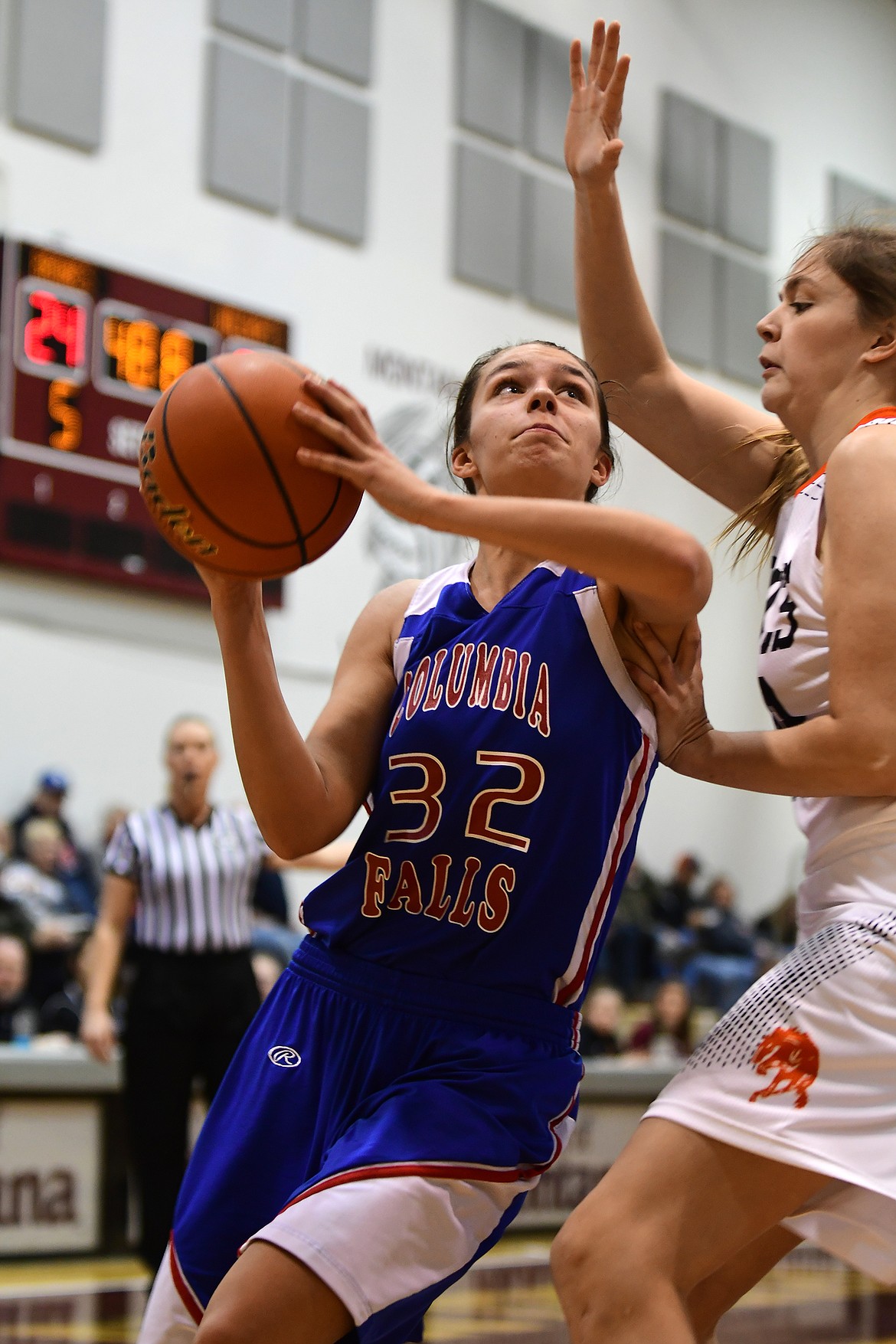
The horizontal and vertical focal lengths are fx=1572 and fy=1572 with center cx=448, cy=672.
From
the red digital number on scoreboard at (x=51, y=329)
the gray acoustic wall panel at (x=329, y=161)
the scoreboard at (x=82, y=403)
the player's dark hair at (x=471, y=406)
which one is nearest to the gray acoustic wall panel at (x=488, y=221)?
the gray acoustic wall panel at (x=329, y=161)

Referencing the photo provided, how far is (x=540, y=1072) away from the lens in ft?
7.23

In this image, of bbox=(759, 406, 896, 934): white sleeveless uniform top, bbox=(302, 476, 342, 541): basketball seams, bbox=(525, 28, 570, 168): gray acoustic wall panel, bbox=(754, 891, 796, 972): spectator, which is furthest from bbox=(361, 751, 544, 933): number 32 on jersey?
bbox=(525, 28, 570, 168): gray acoustic wall panel

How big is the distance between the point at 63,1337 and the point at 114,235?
7120 mm

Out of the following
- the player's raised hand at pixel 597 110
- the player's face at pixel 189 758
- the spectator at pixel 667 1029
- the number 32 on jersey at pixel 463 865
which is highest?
the player's raised hand at pixel 597 110

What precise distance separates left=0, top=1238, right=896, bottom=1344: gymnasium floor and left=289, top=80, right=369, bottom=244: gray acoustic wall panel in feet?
24.0

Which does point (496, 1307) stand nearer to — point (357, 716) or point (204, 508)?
point (357, 716)

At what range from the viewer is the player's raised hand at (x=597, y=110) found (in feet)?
9.66

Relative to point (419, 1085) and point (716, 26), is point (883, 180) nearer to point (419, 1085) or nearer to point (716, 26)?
point (716, 26)

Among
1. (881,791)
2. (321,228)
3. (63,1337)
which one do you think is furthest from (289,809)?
(321,228)

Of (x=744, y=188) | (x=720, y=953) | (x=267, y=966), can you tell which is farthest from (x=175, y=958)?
(x=744, y=188)

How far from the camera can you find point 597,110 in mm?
3004

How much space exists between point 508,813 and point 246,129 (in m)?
9.55

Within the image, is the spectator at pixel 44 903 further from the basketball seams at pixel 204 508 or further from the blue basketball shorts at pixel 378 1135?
the basketball seams at pixel 204 508

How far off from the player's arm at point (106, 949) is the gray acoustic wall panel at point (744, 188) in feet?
33.5
